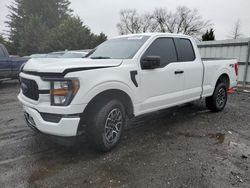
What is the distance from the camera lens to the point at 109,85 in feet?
11.0

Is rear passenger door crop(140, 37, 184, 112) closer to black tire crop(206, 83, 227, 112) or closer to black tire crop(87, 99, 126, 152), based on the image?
black tire crop(87, 99, 126, 152)

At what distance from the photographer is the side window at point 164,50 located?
13.8ft

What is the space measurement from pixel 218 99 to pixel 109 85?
3822 millimetres

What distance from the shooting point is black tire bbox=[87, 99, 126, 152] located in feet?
10.8

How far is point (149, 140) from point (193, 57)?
2.28 meters

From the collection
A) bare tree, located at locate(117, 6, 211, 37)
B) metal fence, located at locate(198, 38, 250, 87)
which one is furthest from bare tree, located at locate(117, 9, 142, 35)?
metal fence, located at locate(198, 38, 250, 87)

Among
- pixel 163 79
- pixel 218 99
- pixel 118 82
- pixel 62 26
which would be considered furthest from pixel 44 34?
pixel 118 82

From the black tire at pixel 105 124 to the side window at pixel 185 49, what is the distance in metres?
2.04

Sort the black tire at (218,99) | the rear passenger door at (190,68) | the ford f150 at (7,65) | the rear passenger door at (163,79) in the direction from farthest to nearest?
the ford f150 at (7,65)
the black tire at (218,99)
the rear passenger door at (190,68)
the rear passenger door at (163,79)

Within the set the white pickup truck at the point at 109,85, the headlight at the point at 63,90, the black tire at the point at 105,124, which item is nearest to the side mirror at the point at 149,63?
the white pickup truck at the point at 109,85

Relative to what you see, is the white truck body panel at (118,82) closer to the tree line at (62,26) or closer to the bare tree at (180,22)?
the tree line at (62,26)

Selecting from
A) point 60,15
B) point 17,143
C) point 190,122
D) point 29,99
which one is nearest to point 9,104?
point 17,143

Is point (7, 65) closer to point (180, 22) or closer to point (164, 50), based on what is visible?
point (164, 50)

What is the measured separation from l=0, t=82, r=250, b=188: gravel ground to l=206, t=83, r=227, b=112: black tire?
852mm
